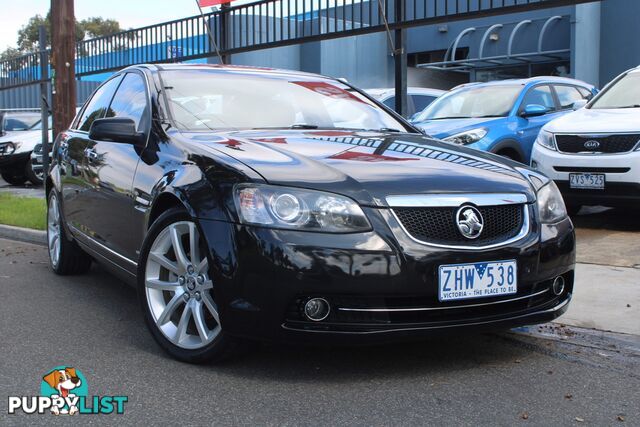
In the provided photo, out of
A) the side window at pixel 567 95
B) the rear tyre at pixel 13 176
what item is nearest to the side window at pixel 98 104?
the side window at pixel 567 95

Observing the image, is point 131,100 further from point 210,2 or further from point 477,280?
point 210,2

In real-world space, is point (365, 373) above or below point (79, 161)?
below

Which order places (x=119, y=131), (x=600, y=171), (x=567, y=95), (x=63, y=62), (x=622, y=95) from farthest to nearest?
(x=567, y=95) < (x=63, y=62) < (x=622, y=95) < (x=600, y=171) < (x=119, y=131)

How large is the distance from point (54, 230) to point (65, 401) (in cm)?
332

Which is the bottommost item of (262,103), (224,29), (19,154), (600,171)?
(19,154)

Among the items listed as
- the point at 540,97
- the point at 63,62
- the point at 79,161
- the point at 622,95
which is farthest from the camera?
the point at 540,97

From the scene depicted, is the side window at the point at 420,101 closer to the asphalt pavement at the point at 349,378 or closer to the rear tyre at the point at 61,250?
the rear tyre at the point at 61,250

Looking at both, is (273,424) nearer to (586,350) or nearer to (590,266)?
(586,350)

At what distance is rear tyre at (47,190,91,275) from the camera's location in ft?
20.3

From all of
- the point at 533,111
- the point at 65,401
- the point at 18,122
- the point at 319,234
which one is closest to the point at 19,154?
the point at 18,122

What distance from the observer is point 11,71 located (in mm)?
17594

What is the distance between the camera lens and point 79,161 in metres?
5.64

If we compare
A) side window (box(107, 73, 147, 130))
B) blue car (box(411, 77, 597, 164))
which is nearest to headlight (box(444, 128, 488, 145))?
Result: blue car (box(411, 77, 597, 164))

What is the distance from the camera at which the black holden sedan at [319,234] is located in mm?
3402
